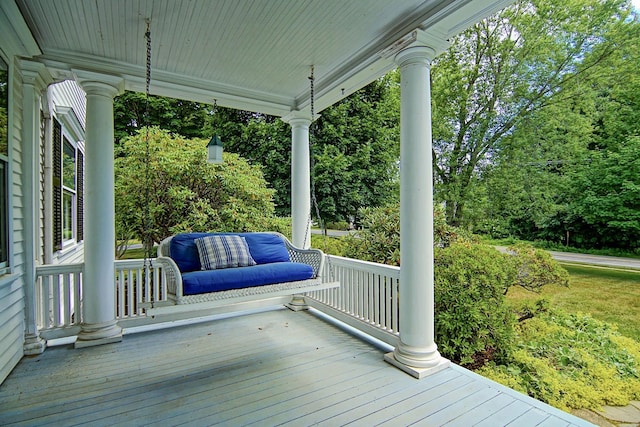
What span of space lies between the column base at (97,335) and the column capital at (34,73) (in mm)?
2510

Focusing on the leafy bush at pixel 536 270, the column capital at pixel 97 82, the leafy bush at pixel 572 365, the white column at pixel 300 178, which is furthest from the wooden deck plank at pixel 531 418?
the column capital at pixel 97 82

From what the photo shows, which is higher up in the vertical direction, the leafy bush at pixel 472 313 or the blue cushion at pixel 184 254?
the blue cushion at pixel 184 254

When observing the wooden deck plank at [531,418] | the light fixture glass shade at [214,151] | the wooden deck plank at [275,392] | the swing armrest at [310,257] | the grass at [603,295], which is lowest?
the wooden deck plank at [275,392]

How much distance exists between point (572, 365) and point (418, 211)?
7.58 ft

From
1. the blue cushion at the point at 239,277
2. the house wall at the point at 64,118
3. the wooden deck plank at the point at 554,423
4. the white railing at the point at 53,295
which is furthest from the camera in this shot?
the house wall at the point at 64,118

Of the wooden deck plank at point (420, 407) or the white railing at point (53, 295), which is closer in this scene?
the wooden deck plank at point (420, 407)

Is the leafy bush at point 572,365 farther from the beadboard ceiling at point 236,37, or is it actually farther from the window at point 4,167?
the window at point 4,167

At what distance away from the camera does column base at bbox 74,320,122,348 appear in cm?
327

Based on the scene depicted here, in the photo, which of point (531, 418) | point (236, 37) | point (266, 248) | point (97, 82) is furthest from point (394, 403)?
point (97, 82)

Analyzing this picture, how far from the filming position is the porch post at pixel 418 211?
268 centimetres

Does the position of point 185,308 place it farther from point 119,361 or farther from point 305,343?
point 305,343

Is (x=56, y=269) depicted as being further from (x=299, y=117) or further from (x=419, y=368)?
(x=419, y=368)

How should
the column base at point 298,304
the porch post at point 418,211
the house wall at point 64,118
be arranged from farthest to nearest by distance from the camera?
the column base at point 298,304 < the house wall at point 64,118 < the porch post at point 418,211

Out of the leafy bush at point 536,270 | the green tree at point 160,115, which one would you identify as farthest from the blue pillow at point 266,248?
the green tree at point 160,115
